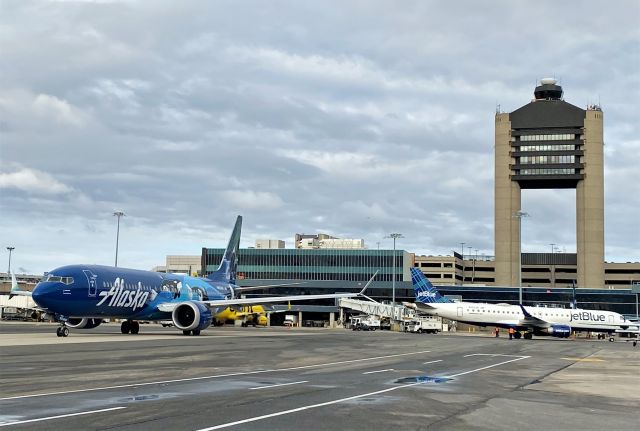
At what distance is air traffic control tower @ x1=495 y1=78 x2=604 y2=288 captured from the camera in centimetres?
17238

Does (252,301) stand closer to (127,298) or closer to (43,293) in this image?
(127,298)

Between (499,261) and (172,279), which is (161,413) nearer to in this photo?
(172,279)

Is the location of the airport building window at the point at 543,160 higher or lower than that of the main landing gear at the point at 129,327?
higher

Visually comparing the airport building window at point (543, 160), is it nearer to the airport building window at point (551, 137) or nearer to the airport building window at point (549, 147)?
the airport building window at point (549, 147)

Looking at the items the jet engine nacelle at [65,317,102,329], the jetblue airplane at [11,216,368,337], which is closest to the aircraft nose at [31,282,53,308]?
the jetblue airplane at [11,216,368,337]

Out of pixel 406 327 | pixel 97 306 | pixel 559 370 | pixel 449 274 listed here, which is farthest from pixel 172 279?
pixel 449 274

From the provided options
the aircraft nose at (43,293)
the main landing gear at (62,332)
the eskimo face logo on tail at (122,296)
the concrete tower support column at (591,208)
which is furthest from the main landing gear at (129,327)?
the concrete tower support column at (591,208)

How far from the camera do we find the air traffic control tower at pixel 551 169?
6786 inches

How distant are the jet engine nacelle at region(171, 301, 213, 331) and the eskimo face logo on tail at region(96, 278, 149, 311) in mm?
2925

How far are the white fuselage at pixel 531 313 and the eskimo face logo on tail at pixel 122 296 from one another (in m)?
46.0

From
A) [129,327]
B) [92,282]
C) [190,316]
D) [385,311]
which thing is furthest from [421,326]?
[92,282]

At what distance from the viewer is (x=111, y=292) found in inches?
1811

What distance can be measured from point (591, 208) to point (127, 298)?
149m

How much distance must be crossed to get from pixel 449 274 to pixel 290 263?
1968 inches
